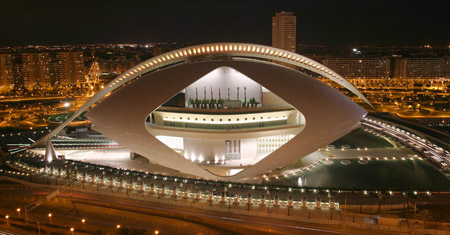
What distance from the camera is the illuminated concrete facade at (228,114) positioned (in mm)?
17031

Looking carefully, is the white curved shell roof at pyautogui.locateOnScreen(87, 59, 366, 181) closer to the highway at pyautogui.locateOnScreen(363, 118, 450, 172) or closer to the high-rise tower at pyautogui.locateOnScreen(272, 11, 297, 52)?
the highway at pyautogui.locateOnScreen(363, 118, 450, 172)

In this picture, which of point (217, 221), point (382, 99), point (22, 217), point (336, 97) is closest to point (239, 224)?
point (217, 221)

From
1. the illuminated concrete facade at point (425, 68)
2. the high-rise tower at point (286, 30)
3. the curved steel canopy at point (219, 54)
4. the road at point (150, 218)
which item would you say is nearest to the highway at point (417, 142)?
the curved steel canopy at point (219, 54)

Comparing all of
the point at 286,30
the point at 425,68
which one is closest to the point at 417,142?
the point at 425,68

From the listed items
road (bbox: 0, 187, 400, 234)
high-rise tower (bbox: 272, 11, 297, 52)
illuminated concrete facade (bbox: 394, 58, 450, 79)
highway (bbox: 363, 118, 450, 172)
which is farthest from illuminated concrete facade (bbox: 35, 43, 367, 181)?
high-rise tower (bbox: 272, 11, 297, 52)

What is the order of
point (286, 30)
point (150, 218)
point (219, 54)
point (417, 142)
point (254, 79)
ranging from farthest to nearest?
1. point (286, 30)
2. point (417, 142)
3. point (219, 54)
4. point (254, 79)
5. point (150, 218)

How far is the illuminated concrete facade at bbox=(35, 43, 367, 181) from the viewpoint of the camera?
17031 mm

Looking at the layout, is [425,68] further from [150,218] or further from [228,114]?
[150,218]

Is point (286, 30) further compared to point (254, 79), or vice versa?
point (286, 30)

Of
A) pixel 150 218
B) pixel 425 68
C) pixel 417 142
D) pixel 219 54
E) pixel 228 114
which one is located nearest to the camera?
pixel 150 218

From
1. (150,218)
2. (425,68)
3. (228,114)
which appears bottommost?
(150,218)

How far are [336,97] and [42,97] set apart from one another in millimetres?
54876

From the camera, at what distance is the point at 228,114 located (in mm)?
18609

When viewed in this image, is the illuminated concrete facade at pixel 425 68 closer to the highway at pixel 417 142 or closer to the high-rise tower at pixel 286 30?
the high-rise tower at pixel 286 30
